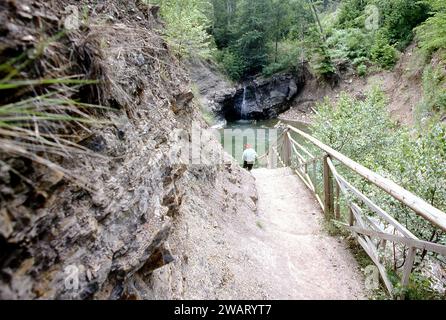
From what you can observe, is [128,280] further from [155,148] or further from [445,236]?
[445,236]

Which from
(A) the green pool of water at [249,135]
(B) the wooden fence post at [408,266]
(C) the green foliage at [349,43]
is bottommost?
(A) the green pool of water at [249,135]

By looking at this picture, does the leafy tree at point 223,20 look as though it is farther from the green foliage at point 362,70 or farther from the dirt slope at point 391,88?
the green foliage at point 362,70

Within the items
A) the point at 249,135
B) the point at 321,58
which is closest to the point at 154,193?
the point at 249,135

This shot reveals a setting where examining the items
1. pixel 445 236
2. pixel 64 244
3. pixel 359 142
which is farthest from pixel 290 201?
pixel 64 244

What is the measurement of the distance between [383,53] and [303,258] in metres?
19.6

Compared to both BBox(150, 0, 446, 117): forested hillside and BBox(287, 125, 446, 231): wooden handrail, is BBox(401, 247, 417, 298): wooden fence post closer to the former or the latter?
BBox(287, 125, 446, 231): wooden handrail

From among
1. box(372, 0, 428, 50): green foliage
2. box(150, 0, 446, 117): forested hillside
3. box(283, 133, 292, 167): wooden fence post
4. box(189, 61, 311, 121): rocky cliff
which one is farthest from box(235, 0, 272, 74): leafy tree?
box(283, 133, 292, 167): wooden fence post

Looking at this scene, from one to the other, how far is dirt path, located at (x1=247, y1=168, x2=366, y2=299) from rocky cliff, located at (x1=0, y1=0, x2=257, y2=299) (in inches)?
31.9

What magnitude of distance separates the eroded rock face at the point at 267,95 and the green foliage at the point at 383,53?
20.1 ft

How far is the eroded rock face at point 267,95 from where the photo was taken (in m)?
25.0

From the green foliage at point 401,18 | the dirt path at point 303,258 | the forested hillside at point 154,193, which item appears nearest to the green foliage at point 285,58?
the green foliage at point 401,18

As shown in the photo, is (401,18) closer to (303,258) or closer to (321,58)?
(321,58)

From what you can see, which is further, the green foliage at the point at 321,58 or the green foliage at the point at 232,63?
the green foliage at the point at 232,63
